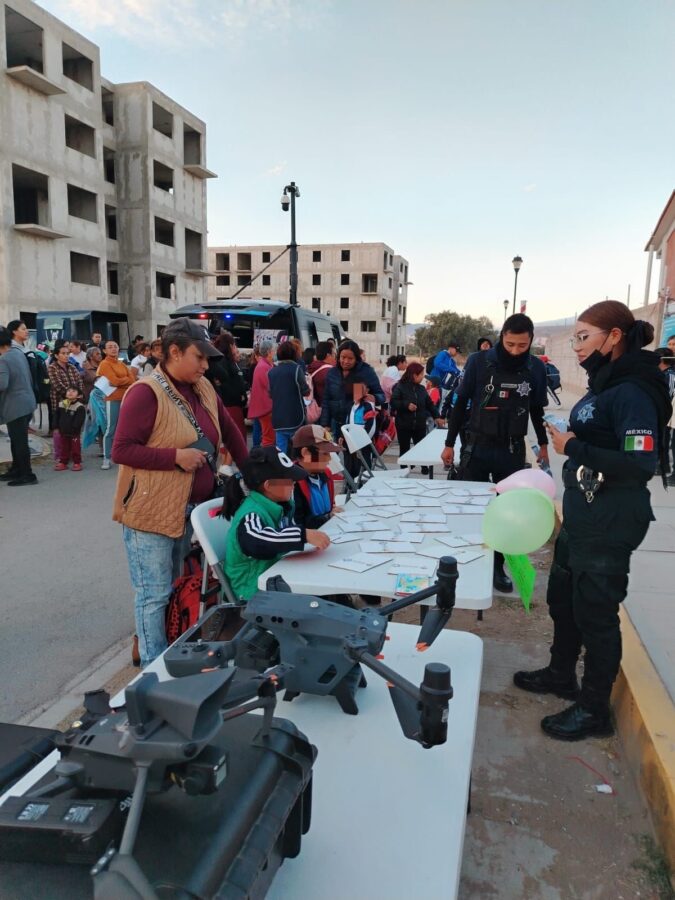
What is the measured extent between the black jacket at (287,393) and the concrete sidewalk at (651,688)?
3.83 metres

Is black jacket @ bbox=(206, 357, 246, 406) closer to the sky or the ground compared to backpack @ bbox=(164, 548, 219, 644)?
closer to the sky

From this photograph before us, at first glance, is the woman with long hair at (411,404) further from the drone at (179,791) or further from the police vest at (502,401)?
the drone at (179,791)

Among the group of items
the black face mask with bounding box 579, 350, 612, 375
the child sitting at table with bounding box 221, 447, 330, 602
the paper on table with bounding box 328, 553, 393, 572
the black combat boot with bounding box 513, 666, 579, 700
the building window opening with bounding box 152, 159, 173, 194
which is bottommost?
the black combat boot with bounding box 513, 666, 579, 700

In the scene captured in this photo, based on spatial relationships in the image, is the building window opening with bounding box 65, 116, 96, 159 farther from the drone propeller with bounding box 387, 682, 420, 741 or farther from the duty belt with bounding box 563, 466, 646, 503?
the drone propeller with bounding box 387, 682, 420, 741

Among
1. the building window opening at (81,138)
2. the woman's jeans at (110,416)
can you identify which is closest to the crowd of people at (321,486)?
the woman's jeans at (110,416)

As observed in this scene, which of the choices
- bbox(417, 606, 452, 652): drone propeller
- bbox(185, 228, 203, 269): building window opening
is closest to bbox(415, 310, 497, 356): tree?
bbox(185, 228, 203, 269): building window opening

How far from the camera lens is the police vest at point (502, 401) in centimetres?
408

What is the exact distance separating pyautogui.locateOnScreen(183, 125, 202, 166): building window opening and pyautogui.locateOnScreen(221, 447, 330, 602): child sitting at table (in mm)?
34889

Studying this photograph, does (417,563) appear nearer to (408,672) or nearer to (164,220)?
(408,672)

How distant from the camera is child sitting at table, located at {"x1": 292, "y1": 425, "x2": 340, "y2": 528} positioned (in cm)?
326

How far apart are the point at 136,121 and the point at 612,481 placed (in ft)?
109

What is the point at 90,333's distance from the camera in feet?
53.4

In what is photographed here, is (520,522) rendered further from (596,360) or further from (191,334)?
(191,334)

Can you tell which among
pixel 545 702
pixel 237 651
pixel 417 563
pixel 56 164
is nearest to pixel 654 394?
pixel 417 563
